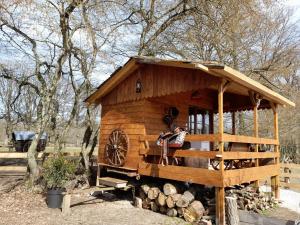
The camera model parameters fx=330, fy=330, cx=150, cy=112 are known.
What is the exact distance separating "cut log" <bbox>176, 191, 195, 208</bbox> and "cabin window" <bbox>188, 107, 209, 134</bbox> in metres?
4.39

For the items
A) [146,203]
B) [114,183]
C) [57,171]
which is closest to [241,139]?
[146,203]

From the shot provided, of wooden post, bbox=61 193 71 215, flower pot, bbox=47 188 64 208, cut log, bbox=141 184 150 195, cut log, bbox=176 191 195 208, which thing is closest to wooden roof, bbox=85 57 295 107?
cut log, bbox=176 191 195 208

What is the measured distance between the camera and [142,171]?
9711 mm

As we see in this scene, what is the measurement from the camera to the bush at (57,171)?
360 inches

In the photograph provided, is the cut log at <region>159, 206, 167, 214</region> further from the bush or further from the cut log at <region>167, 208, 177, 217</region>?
the bush

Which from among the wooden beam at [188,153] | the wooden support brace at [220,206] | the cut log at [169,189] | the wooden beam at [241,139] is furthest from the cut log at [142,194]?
the wooden beam at [241,139]

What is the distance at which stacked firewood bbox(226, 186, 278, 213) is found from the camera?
28.5 ft

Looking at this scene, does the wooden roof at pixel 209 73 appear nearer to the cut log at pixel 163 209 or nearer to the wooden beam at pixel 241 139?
the wooden beam at pixel 241 139

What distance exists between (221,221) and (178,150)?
2.05 m

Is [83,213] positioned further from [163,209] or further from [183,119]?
[183,119]

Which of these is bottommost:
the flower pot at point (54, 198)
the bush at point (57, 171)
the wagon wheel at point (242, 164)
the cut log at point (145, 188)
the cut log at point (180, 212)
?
the cut log at point (180, 212)

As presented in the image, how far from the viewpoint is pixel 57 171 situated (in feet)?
30.3

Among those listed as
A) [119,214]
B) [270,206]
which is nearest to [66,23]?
[119,214]

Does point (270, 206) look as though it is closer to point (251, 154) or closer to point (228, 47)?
point (251, 154)
